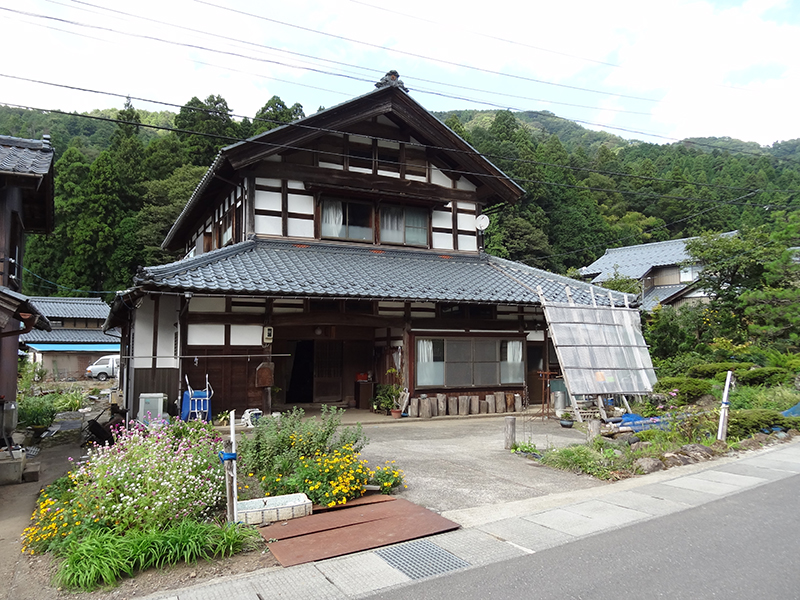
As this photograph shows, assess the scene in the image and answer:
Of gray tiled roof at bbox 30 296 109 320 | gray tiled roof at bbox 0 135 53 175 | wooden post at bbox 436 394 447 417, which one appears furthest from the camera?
gray tiled roof at bbox 30 296 109 320

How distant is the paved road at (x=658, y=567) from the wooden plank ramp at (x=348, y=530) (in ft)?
3.43

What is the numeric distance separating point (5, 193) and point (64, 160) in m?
35.9

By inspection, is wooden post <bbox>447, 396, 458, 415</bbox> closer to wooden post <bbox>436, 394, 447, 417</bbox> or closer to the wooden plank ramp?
wooden post <bbox>436, 394, 447, 417</bbox>

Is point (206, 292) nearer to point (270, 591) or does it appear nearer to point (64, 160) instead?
point (270, 591)

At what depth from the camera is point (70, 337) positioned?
1462 inches

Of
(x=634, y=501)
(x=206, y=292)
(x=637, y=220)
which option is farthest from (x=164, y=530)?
(x=637, y=220)

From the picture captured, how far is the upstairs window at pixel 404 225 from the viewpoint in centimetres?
1738

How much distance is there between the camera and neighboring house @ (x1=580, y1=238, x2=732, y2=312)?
37.8 metres

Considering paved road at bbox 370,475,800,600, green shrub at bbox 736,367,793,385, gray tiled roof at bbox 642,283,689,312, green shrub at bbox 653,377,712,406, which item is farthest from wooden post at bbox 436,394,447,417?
gray tiled roof at bbox 642,283,689,312

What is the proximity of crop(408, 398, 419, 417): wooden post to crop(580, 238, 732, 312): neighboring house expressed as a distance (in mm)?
25530

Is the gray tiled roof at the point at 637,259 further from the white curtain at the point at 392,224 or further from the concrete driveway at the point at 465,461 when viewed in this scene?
the concrete driveway at the point at 465,461

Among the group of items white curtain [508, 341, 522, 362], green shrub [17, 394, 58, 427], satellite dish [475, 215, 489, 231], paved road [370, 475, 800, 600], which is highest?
satellite dish [475, 215, 489, 231]

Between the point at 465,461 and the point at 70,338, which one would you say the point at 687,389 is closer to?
the point at 465,461

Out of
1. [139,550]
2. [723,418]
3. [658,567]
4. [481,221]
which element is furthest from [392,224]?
[658,567]
